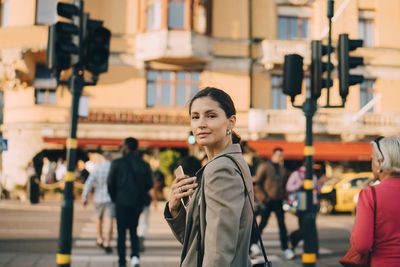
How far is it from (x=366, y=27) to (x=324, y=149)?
751cm

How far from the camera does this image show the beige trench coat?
2533mm

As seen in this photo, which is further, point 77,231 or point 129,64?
point 129,64

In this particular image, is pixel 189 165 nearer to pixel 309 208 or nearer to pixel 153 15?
pixel 309 208

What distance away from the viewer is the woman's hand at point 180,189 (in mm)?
2832

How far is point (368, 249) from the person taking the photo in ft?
10.4

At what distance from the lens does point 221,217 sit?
254 cm

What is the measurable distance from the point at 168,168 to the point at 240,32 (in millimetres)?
7620

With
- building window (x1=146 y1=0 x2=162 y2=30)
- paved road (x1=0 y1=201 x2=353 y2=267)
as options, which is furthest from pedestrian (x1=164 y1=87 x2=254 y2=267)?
building window (x1=146 y1=0 x2=162 y2=30)

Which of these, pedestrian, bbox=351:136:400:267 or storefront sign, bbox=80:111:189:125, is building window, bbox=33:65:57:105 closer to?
storefront sign, bbox=80:111:189:125

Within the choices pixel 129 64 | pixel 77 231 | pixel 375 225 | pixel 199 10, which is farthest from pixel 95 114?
pixel 375 225

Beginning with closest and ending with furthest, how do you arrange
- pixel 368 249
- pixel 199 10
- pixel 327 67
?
1. pixel 368 249
2. pixel 327 67
3. pixel 199 10

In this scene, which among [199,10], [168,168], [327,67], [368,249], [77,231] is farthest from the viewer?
[199,10]

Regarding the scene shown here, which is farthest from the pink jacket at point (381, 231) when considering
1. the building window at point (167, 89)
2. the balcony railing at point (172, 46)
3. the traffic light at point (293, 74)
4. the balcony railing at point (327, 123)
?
the building window at point (167, 89)

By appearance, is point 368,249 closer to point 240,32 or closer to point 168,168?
point 168,168
